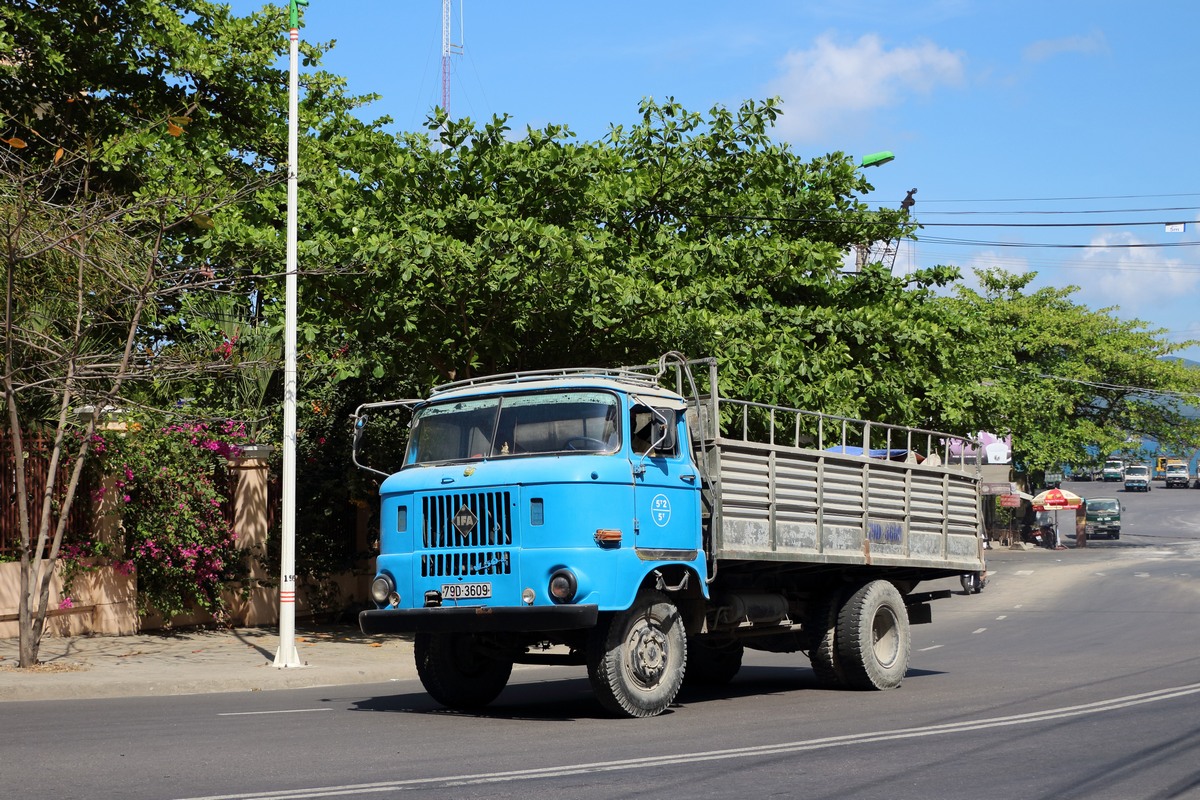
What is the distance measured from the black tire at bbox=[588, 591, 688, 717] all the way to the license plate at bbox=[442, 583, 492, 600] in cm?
95

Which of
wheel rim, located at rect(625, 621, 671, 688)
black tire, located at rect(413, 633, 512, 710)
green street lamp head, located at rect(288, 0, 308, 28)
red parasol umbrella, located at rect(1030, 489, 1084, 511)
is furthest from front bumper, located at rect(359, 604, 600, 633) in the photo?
red parasol umbrella, located at rect(1030, 489, 1084, 511)

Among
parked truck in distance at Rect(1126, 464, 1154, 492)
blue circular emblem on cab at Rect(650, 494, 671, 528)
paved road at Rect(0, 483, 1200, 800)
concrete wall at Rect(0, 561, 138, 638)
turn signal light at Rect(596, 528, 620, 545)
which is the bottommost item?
paved road at Rect(0, 483, 1200, 800)

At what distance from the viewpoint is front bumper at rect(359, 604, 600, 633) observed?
10.9 m

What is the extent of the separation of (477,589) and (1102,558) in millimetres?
49221

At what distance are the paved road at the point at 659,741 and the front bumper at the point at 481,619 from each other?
0.77m

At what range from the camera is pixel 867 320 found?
23.3 meters

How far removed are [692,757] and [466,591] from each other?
301 centimetres

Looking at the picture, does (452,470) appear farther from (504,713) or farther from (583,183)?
(583,183)

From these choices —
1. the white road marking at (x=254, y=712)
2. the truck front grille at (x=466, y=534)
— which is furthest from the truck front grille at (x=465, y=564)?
the white road marking at (x=254, y=712)

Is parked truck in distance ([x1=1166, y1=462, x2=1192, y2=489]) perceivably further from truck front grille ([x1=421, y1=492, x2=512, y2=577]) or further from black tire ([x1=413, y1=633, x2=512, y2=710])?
truck front grille ([x1=421, y1=492, x2=512, y2=577])

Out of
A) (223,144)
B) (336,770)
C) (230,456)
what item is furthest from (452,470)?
(223,144)

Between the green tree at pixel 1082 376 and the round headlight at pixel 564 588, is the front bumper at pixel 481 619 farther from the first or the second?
the green tree at pixel 1082 376

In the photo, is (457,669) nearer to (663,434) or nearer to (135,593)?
(663,434)

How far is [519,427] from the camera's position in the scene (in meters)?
12.0
